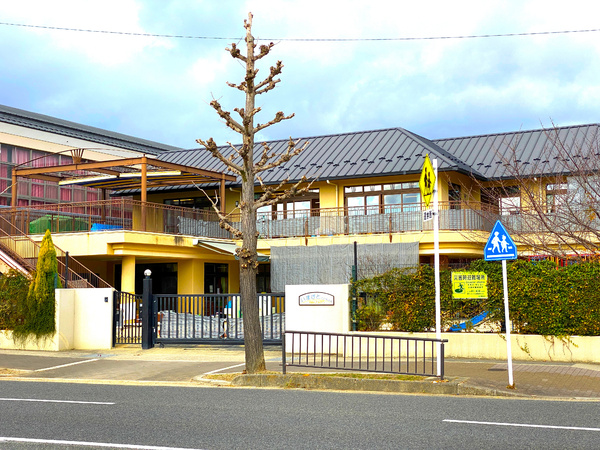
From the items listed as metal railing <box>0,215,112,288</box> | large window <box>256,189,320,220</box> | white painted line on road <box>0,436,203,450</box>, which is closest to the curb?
white painted line on road <box>0,436,203,450</box>

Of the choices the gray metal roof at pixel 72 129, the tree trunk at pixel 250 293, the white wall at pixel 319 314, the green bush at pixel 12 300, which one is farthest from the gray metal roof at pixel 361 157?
the tree trunk at pixel 250 293

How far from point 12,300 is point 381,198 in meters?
16.6

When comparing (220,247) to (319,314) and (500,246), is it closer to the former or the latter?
(319,314)

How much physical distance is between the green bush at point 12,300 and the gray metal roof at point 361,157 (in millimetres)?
14706

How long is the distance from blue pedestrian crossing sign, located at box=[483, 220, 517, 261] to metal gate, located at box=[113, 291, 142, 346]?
36.6ft

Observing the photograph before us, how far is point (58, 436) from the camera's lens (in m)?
8.14

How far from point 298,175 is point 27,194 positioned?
14.2m

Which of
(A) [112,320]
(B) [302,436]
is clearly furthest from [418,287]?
(B) [302,436]

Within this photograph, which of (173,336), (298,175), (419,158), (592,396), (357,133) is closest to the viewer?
(592,396)

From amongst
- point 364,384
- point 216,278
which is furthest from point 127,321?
point 216,278

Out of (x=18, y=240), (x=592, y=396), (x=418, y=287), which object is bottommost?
A: (x=592, y=396)

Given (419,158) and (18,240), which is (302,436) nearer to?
(18,240)

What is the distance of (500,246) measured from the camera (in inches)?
500

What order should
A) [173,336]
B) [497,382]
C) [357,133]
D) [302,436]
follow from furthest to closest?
[357,133], [173,336], [497,382], [302,436]
